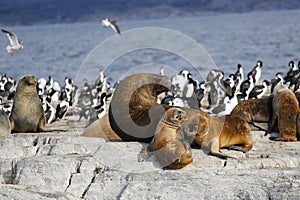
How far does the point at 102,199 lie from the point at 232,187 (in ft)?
4.21

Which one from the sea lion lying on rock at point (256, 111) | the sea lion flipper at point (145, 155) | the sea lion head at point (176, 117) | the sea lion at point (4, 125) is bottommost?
the sea lion at point (4, 125)

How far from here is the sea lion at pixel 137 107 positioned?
821cm

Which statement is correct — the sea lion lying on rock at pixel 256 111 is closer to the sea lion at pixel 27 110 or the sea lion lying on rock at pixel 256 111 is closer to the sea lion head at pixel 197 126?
the sea lion head at pixel 197 126

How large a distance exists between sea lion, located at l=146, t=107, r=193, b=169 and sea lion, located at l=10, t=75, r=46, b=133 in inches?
116

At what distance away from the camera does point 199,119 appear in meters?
7.77

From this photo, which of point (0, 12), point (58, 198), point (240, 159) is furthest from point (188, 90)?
point (0, 12)

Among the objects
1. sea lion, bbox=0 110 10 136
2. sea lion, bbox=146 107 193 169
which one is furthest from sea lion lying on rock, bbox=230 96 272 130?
sea lion, bbox=0 110 10 136

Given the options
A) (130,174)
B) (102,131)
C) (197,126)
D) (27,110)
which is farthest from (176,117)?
(27,110)

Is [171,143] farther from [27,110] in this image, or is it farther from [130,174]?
[27,110]

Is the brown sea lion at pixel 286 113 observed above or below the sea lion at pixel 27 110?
above

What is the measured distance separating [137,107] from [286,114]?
80.0 inches

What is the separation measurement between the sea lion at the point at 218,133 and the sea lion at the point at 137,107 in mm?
550

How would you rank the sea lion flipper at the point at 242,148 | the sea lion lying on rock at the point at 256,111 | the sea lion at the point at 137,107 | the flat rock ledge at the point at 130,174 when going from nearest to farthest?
the flat rock ledge at the point at 130,174
the sea lion flipper at the point at 242,148
the sea lion at the point at 137,107
the sea lion lying on rock at the point at 256,111

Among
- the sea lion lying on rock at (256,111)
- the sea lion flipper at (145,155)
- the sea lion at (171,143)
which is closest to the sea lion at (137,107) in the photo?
the sea lion at (171,143)
